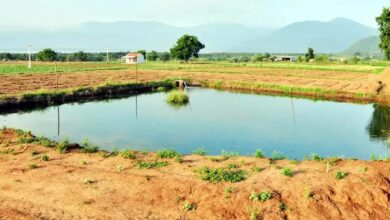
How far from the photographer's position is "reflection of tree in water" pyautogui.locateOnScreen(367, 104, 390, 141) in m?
21.9

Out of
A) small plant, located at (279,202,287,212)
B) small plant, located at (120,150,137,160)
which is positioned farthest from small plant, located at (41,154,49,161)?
small plant, located at (279,202,287,212)

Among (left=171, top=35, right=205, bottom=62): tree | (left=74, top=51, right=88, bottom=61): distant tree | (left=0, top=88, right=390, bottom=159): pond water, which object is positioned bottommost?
(left=0, top=88, right=390, bottom=159): pond water

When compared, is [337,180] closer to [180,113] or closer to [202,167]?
[202,167]

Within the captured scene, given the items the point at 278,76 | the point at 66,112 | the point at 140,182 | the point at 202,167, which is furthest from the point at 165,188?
the point at 278,76

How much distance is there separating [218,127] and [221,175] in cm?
1148

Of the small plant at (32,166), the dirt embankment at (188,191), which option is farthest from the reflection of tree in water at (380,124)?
the small plant at (32,166)

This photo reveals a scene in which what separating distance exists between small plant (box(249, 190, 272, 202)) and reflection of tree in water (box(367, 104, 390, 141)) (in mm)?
13234

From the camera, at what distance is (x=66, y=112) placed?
91.4 ft

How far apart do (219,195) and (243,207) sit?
0.78 m

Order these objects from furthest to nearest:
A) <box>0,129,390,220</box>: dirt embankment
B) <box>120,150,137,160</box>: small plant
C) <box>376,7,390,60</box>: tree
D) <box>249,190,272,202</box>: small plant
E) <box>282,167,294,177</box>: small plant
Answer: <box>376,7,390,60</box>: tree → <box>120,150,137,160</box>: small plant → <box>282,167,294,177</box>: small plant → <box>249,190,272,202</box>: small plant → <box>0,129,390,220</box>: dirt embankment

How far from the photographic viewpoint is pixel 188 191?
10836 millimetres

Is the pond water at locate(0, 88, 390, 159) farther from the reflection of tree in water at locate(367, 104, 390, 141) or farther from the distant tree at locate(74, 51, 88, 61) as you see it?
the distant tree at locate(74, 51, 88, 61)

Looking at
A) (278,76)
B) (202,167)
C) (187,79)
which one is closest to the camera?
(202,167)

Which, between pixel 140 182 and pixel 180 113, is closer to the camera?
pixel 140 182
